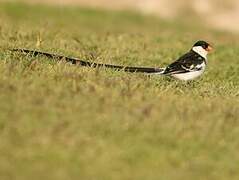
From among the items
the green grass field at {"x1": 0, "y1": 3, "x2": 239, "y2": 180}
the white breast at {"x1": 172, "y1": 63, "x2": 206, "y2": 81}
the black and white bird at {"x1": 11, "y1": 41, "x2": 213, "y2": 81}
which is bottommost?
the green grass field at {"x1": 0, "y1": 3, "x2": 239, "y2": 180}

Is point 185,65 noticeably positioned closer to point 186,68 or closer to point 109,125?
point 186,68

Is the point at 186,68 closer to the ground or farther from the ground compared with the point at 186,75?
farther from the ground

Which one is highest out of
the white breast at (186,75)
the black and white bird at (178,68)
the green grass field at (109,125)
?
the black and white bird at (178,68)

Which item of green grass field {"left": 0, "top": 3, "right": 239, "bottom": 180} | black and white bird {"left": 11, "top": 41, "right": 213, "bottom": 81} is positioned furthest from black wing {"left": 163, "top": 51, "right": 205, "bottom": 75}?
green grass field {"left": 0, "top": 3, "right": 239, "bottom": 180}

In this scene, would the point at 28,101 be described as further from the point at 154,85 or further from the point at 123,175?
the point at 154,85

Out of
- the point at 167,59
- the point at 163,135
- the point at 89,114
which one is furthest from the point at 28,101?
the point at 167,59

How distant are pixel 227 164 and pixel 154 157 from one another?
786 mm

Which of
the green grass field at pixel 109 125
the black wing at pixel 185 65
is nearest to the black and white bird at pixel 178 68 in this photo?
the black wing at pixel 185 65

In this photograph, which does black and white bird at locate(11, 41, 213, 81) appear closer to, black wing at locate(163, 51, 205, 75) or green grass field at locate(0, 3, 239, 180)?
black wing at locate(163, 51, 205, 75)

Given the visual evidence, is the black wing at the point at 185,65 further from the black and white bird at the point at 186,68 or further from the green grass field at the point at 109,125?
the green grass field at the point at 109,125

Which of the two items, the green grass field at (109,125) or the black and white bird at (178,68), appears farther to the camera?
the black and white bird at (178,68)

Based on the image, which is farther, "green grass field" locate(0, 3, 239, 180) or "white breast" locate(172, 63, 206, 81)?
"white breast" locate(172, 63, 206, 81)

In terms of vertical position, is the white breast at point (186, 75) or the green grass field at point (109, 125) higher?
the white breast at point (186, 75)

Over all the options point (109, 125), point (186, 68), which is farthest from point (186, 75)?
point (109, 125)
